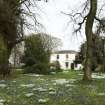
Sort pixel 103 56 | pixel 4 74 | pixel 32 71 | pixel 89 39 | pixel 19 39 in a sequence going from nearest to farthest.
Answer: pixel 89 39
pixel 4 74
pixel 19 39
pixel 32 71
pixel 103 56

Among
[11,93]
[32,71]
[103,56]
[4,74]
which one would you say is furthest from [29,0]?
[103,56]

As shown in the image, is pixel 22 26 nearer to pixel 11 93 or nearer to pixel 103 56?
pixel 11 93

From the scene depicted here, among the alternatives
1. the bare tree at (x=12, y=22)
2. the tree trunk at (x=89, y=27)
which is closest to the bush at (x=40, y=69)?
the bare tree at (x=12, y=22)

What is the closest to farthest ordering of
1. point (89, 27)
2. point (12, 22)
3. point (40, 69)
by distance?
point (89, 27) → point (12, 22) → point (40, 69)

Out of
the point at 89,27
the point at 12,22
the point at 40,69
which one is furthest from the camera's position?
the point at 40,69

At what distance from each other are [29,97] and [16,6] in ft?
74.6

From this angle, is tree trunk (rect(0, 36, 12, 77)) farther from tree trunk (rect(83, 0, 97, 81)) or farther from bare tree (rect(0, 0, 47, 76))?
tree trunk (rect(83, 0, 97, 81))

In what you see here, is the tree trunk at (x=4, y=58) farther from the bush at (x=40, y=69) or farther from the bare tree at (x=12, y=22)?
the bush at (x=40, y=69)

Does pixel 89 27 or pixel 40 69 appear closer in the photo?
pixel 89 27

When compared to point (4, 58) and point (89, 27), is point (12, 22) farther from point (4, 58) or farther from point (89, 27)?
point (89, 27)

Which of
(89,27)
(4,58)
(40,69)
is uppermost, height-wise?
(89,27)

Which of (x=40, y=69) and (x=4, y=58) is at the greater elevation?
(x=4, y=58)

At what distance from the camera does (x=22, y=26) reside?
39719mm

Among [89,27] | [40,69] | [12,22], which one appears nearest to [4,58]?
[12,22]
